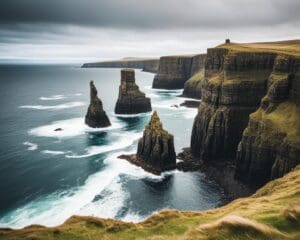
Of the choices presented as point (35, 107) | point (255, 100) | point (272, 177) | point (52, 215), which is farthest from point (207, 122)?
point (35, 107)

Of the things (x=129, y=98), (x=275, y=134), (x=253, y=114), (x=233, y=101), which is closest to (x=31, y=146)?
(x=129, y=98)

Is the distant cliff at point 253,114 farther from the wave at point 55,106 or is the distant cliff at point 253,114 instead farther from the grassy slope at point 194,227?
the wave at point 55,106

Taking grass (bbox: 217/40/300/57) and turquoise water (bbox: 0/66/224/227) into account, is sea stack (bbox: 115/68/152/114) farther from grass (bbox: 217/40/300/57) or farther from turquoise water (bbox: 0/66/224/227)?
grass (bbox: 217/40/300/57)

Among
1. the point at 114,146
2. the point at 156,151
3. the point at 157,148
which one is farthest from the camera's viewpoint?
the point at 114,146

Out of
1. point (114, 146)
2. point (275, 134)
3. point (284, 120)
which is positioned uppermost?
point (284, 120)

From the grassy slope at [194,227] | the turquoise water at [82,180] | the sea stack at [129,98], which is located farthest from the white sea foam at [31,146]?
the grassy slope at [194,227]

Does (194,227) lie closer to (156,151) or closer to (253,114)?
(156,151)
